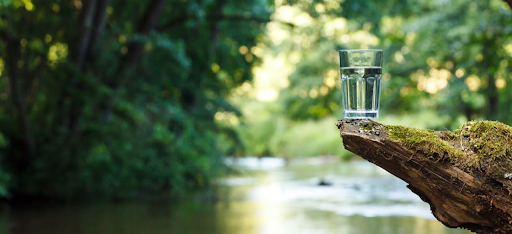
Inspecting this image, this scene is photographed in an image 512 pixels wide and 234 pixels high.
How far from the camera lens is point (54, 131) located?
32.3 ft

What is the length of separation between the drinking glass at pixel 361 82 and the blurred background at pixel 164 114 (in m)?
4.74

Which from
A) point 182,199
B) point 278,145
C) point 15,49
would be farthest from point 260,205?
point 278,145

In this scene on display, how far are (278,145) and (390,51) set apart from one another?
817 centimetres

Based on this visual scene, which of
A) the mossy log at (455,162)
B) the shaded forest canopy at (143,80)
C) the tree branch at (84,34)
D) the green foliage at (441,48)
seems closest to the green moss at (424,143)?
the mossy log at (455,162)

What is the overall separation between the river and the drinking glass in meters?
4.67

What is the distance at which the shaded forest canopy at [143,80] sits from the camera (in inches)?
363

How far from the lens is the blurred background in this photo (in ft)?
27.2

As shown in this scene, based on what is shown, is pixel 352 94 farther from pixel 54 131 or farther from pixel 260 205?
pixel 54 131

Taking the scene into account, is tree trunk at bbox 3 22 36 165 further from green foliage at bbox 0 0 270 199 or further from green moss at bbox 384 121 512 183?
green moss at bbox 384 121 512 183

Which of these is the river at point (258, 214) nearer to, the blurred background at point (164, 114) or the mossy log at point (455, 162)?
the blurred background at point (164, 114)

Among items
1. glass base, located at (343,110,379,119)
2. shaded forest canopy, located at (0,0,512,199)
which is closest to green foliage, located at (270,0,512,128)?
shaded forest canopy, located at (0,0,512,199)

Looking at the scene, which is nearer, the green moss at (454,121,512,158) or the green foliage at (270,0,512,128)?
the green moss at (454,121,512,158)

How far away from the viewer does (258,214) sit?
27.8ft

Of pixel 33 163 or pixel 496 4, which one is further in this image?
pixel 496 4
